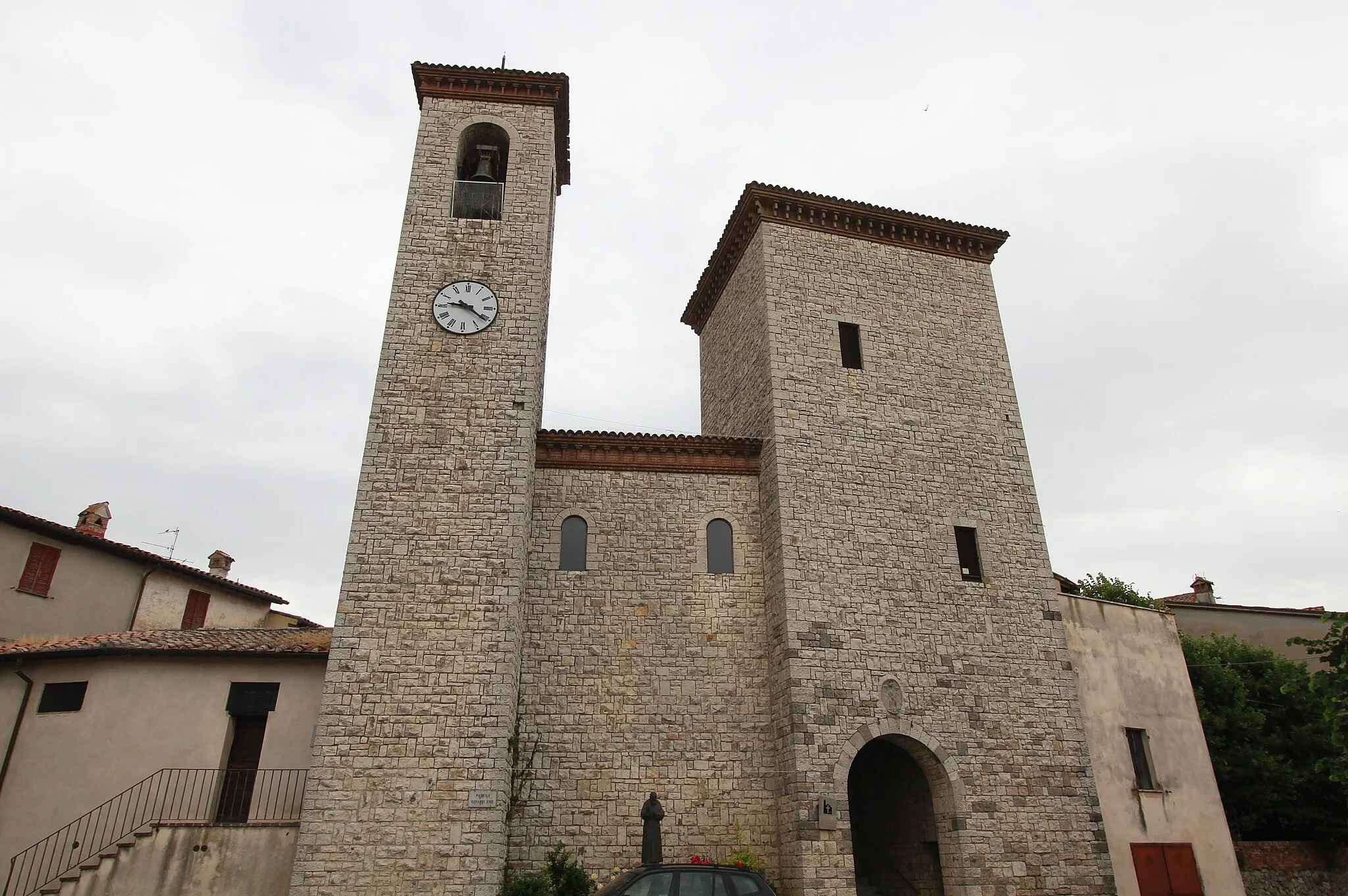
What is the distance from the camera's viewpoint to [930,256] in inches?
739

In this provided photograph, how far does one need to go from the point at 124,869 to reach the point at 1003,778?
13593mm

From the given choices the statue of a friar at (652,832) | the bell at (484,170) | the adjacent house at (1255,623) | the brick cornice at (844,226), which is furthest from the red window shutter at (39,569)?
the adjacent house at (1255,623)

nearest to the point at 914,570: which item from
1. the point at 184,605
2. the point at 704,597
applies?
the point at 704,597

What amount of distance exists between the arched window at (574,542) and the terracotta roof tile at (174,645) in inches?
168

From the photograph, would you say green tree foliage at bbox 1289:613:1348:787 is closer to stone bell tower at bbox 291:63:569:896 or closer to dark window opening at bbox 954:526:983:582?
dark window opening at bbox 954:526:983:582

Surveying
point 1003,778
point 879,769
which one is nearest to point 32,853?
point 879,769

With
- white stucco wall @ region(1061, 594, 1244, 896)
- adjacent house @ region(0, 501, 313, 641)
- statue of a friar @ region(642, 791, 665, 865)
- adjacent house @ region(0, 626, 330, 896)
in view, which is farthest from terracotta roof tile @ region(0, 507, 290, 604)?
white stucco wall @ region(1061, 594, 1244, 896)

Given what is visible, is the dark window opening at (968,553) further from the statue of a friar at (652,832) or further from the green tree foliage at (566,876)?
the green tree foliage at (566,876)

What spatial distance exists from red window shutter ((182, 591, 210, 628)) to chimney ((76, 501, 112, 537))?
2940 millimetres

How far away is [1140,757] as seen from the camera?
53.2 ft

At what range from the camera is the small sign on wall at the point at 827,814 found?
42.4 feet

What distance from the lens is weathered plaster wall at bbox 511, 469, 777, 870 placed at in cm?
1346

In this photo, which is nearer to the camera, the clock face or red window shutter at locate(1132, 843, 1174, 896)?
red window shutter at locate(1132, 843, 1174, 896)

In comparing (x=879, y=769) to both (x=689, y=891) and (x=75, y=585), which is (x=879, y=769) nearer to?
(x=689, y=891)
